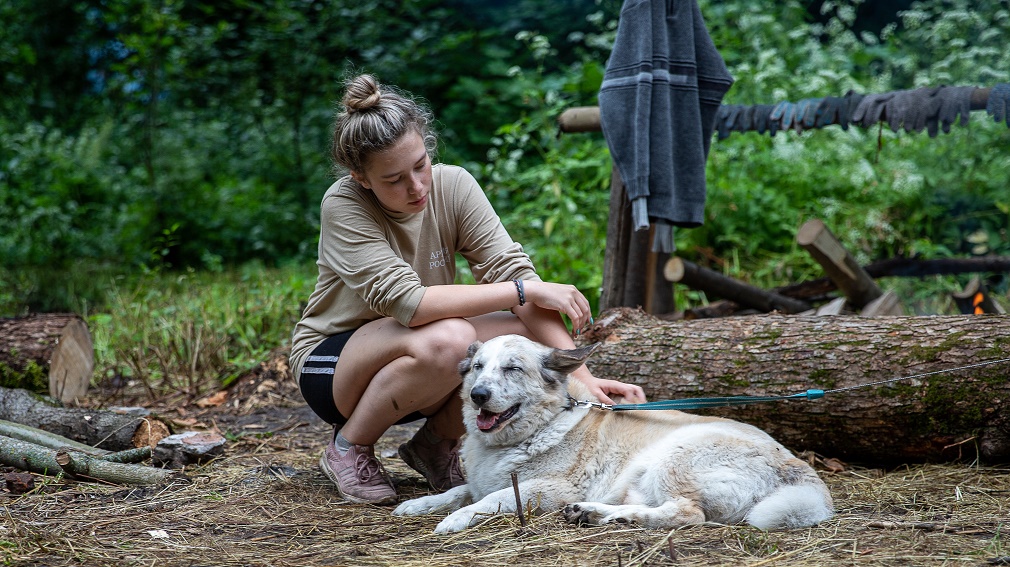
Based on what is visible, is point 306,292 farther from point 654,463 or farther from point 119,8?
point 119,8

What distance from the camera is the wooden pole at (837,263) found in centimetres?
508

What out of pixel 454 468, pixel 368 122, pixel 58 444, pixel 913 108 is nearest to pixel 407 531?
pixel 454 468

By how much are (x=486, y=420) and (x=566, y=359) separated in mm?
401

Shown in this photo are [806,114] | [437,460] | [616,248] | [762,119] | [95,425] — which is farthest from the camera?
[616,248]

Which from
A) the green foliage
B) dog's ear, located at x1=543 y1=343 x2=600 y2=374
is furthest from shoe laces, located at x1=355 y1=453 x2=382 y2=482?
the green foliage

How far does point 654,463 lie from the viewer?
2980 millimetres

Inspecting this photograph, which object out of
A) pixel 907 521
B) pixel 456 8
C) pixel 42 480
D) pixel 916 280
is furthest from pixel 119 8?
pixel 907 521

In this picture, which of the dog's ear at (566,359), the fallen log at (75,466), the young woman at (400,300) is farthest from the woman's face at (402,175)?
the fallen log at (75,466)

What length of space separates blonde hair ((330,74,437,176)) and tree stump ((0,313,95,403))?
9.54 feet

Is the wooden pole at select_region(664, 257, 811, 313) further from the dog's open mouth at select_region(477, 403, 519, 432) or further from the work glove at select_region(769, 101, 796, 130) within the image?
the dog's open mouth at select_region(477, 403, 519, 432)

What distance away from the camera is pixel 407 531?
283cm

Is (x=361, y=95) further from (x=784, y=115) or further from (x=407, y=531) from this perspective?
(x=784, y=115)

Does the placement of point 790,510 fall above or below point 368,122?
below

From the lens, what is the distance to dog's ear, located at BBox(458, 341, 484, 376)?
10.3 feet
